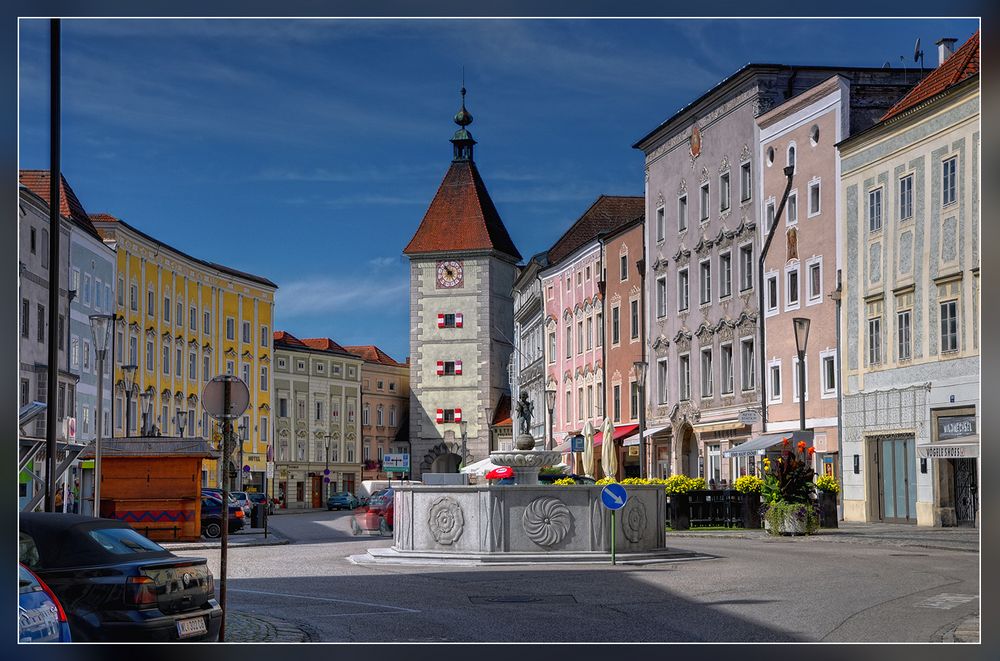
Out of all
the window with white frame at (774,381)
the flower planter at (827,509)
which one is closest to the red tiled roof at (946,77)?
the window with white frame at (774,381)

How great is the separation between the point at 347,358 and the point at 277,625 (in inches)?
3428

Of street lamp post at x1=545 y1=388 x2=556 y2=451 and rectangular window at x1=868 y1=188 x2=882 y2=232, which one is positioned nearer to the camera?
rectangular window at x1=868 y1=188 x2=882 y2=232

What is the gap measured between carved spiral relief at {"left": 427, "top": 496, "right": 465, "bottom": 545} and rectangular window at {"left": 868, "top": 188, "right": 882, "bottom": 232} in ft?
59.1

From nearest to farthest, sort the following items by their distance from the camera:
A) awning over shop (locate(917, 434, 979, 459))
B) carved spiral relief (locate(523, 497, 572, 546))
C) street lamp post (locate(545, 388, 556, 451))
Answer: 1. carved spiral relief (locate(523, 497, 572, 546))
2. awning over shop (locate(917, 434, 979, 459))
3. street lamp post (locate(545, 388, 556, 451))

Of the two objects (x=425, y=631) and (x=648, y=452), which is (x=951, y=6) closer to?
(x=425, y=631)

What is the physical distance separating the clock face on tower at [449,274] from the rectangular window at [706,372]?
4922cm

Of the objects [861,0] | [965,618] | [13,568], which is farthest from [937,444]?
[13,568]

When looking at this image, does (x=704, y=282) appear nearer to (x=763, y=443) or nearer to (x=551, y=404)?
(x=763, y=443)

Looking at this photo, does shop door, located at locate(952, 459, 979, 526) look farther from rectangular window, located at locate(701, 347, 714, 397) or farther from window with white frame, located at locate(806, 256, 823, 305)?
rectangular window, located at locate(701, 347, 714, 397)

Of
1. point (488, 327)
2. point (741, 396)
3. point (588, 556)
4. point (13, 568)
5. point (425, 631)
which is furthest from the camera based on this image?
point (488, 327)

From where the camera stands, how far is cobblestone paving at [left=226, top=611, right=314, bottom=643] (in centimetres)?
1462

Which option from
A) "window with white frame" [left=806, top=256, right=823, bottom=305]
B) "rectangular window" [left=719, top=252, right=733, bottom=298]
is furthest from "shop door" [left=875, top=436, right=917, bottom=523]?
"rectangular window" [left=719, top=252, right=733, bottom=298]

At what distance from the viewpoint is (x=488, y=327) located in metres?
101

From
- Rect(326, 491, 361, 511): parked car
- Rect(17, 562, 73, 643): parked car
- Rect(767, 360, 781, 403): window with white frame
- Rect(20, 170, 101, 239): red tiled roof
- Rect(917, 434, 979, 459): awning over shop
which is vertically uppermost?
Rect(20, 170, 101, 239): red tiled roof
